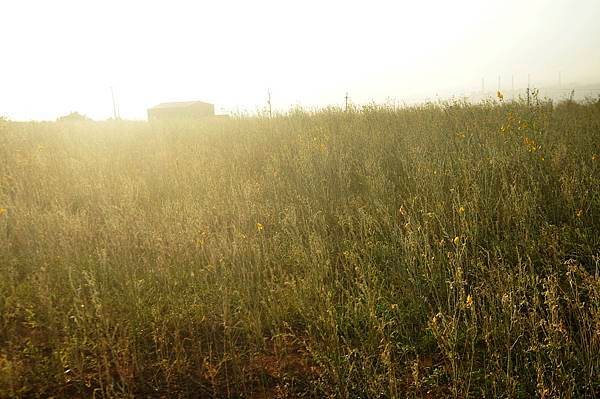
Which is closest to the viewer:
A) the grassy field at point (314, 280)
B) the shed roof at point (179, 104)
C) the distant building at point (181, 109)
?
the grassy field at point (314, 280)

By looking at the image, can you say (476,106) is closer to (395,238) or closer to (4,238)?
(395,238)

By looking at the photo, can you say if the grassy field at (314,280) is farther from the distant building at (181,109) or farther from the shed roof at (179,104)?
the shed roof at (179,104)

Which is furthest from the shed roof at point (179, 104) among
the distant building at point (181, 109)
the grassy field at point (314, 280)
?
the grassy field at point (314, 280)

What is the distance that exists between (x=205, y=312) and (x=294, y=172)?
→ 290cm

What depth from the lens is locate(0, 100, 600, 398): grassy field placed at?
6.07 ft

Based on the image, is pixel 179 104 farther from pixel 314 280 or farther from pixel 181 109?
pixel 314 280

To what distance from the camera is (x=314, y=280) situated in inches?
96.7

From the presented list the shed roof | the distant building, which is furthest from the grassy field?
the shed roof

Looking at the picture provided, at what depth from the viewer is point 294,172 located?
5094mm

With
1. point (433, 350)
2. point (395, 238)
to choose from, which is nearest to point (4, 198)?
point (395, 238)

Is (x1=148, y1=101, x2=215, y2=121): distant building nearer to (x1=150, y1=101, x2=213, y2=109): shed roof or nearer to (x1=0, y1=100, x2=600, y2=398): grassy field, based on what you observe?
(x1=150, y1=101, x2=213, y2=109): shed roof

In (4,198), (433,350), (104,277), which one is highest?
(4,198)

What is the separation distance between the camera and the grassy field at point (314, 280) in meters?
1.85

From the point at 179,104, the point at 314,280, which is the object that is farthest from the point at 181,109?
the point at 314,280
